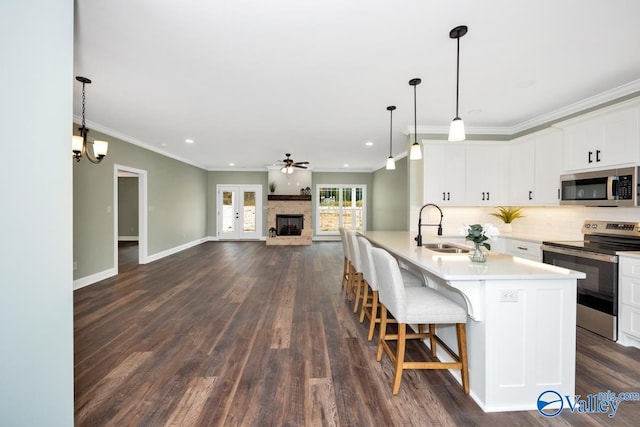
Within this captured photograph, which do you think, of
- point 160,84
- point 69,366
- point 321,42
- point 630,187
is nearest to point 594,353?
point 630,187

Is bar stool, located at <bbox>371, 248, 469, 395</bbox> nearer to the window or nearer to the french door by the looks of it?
the window

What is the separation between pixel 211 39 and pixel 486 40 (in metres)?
2.16

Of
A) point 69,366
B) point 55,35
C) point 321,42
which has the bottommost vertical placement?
point 69,366

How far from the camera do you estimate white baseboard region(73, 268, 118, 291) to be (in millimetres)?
4258

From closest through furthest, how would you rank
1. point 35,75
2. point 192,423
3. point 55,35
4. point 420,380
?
point 35,75 < point 55,35 < point 192,423 < point 420,380

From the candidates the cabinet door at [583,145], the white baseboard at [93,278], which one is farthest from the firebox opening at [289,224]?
the cabinet door at [583,145]

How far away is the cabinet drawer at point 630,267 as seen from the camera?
2438 mm

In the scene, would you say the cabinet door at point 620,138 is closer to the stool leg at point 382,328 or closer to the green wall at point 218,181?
the stool leg at point 382,328

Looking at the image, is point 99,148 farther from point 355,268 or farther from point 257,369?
point 355,268

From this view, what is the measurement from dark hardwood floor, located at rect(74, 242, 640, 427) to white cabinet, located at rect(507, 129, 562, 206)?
68.8 inches

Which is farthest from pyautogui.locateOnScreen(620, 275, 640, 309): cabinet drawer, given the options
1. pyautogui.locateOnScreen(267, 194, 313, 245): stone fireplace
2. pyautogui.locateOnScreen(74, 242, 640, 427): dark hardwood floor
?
pyautogui.locateOnScreen(267, 194, 313, 245): stone fireplace

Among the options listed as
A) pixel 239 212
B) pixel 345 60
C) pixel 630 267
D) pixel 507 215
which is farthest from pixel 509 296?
pixel 239 212

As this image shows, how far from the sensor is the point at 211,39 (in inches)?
87.1

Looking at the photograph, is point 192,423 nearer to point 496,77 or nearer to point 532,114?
point 496,77
